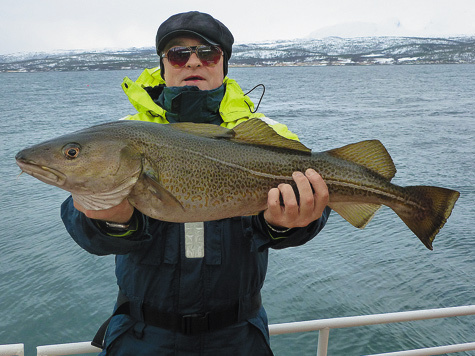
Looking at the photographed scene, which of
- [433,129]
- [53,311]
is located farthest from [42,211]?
[433,129]

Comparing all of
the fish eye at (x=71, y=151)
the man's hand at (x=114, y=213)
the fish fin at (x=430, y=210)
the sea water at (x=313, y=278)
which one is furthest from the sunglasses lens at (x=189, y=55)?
the sea water at (x=313, y=278)

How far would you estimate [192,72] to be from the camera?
11.4 ft

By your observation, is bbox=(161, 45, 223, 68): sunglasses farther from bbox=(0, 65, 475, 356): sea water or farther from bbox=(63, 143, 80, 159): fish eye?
A: bbox=(0, 65, 475, 356): sea water

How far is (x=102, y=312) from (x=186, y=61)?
996cm

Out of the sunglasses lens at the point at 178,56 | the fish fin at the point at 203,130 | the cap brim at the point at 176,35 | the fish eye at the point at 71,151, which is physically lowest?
the fish eye at the point at 71,151

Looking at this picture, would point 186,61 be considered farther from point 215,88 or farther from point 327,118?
point 327,118

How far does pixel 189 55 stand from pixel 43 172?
4.85 feet

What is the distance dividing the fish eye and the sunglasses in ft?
3.91

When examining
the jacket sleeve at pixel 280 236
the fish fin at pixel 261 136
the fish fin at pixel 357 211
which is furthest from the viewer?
the fish fin at pixel 357 211

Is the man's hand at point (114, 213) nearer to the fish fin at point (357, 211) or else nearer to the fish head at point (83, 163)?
the fish head at point (83, 163)

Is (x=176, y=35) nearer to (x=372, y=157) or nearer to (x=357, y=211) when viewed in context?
(x=372, y=157)

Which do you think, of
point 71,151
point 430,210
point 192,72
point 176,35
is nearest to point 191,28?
point 176,35

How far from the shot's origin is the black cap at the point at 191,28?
347 cm

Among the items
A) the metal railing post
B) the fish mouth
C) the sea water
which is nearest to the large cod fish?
the fish mouth
